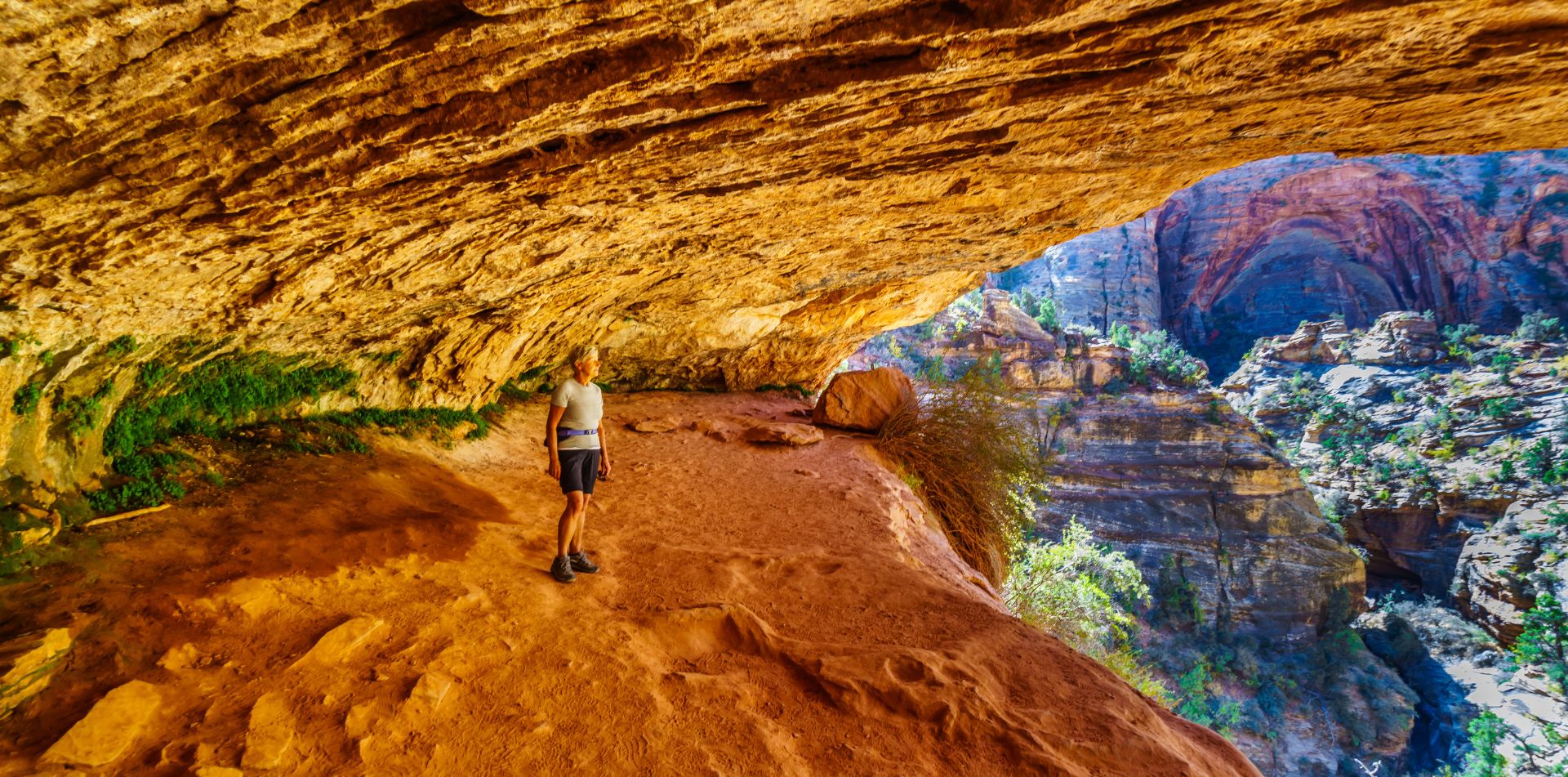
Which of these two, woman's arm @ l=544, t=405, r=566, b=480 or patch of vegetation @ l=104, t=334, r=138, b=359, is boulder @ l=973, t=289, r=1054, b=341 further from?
patch of vegetation @ l=104, t=334, r=138, b=359

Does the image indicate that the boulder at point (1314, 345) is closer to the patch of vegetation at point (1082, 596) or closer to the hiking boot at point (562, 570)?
the patch of vegetation at point (1082, 596)

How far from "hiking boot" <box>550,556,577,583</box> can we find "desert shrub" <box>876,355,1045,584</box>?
573 centimetres

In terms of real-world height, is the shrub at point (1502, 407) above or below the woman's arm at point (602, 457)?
below

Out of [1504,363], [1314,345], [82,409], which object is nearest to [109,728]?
[82,409]

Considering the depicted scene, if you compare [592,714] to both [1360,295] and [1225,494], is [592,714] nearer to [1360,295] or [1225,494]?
[1225,494]

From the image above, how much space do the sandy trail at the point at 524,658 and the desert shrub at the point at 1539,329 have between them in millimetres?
43873

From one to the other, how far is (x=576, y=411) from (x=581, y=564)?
0.96 metres

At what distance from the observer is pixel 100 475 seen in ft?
12.0

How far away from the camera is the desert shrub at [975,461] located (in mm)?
8461

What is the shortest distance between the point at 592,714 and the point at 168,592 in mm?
1993

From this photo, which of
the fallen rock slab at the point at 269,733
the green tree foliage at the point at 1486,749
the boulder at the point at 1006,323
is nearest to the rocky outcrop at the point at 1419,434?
the green tree foliage at the point at 1486,749

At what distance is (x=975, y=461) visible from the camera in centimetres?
883

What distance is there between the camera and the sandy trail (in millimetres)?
2258

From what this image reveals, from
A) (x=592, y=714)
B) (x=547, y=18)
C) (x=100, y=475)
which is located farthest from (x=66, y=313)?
(x=592, y=714)
